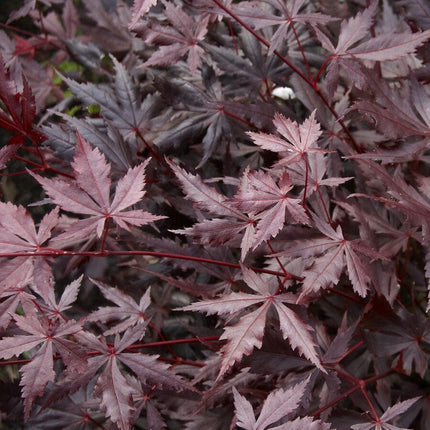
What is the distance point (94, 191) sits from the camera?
78 cm

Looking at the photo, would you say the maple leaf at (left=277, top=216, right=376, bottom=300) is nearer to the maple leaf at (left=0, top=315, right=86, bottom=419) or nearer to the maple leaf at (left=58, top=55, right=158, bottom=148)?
the maple leaf at (left=0, top=315, right=86, bottom=419)

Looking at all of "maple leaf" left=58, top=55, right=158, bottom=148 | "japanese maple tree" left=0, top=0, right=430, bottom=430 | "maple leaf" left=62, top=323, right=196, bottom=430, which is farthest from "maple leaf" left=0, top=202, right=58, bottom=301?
"maple leaf" left=58, top=55, right=158, bottom=148

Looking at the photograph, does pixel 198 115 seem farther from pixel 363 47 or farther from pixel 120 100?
pixel 363 47

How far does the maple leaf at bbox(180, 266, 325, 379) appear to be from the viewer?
73 cm

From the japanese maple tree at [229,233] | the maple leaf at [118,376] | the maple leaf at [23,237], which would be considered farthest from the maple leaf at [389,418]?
the maple leaf at [23,237]

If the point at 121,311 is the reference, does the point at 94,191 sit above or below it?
above

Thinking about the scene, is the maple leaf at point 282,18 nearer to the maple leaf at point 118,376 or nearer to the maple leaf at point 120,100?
the maple leaf at point 120,100

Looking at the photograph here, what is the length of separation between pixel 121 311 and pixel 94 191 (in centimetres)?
28

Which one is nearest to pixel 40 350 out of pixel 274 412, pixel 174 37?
pixel 274 412

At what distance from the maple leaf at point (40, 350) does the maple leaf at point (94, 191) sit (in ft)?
0.49

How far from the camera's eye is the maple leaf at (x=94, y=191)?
0.77 meters

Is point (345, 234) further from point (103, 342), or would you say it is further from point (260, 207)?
point (103, 342)

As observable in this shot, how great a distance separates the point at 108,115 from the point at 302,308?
60cm

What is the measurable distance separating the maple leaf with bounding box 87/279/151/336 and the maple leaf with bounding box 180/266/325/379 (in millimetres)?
210
